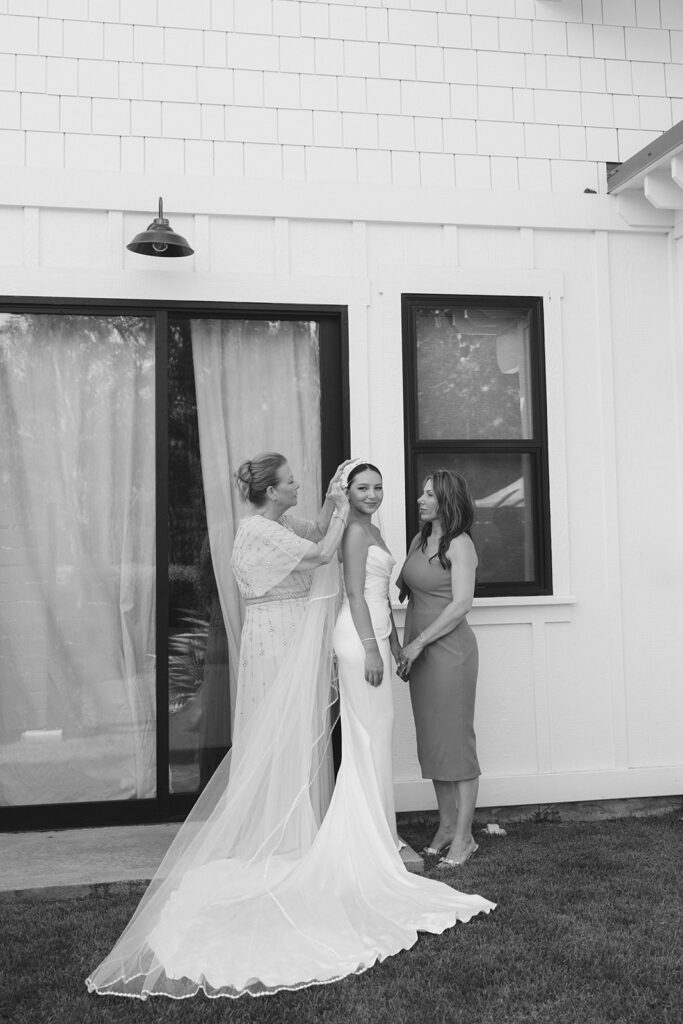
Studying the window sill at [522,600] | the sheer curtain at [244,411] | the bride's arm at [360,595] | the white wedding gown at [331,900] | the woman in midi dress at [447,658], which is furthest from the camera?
the window sill at [522,600]

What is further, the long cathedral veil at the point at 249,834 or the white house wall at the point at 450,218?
the white house wall at the point at 450,218

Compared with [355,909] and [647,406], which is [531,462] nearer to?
[647,406]

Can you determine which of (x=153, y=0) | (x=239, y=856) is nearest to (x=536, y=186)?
(x=153, y=0)

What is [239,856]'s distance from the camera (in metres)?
3.86

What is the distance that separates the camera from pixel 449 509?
4441 mm

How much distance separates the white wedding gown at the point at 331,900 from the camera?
3.12 meters

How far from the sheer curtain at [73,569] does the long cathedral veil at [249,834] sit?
1049 millimetres

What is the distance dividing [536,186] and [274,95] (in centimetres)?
151

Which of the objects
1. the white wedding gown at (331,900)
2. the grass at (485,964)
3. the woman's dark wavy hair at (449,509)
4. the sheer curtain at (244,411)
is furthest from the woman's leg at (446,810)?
the sheer curtain at (244,411)

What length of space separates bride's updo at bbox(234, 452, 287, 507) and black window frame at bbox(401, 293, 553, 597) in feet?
2.94

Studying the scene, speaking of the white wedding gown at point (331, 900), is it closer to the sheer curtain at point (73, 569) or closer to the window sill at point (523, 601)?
the window sill at point (523, 601)

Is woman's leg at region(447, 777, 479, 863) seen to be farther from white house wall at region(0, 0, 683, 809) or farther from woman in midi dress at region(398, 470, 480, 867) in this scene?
white house wall at region(0, 0, 683, 809)

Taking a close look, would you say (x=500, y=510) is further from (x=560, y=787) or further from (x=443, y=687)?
(x=560, y=787)

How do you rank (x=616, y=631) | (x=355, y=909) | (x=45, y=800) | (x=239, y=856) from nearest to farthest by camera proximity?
(x=355, y=909), (x=239, y=856), (x=45, y=800), (x=616, y=631)
